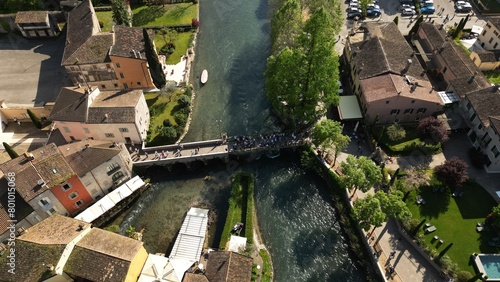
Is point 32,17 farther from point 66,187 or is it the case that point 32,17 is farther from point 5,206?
point 5,206

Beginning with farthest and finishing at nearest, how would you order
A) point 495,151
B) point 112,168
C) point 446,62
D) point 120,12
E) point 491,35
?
point 120,12, point 491,35, point 446,62, point 495,151, point 112,168

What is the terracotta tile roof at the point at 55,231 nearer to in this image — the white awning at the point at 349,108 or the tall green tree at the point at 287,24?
the white awning at the point at 349,108

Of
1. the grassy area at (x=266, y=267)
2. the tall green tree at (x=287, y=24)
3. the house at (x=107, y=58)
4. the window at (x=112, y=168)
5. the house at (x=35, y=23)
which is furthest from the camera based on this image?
the house at (x=35, y=23)

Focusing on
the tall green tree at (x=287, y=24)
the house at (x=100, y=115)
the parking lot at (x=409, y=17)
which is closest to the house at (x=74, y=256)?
the house at (x=100, y=115)

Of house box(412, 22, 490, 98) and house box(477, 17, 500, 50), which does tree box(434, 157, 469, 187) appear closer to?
house box(412, 22, 490, 98)

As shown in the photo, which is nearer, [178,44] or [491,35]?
[491,35]

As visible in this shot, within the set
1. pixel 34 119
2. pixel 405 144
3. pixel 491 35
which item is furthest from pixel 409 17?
pixel 34 119

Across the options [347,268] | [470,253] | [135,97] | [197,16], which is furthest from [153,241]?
[197,16]
